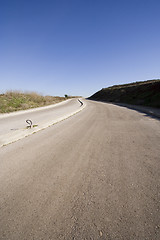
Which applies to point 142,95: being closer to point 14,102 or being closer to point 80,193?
point 14,102

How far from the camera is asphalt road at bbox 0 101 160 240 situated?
1257mm

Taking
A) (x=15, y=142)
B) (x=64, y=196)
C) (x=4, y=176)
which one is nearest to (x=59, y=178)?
(x=64, y=196)

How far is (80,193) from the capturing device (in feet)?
5.78

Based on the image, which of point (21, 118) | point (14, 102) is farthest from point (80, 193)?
point (14, 102)

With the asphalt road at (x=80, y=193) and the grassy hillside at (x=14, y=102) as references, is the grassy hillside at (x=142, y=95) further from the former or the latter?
the grassy hillside at (x=14, y=102)

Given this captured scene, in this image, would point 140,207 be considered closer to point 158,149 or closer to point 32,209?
point 32,209

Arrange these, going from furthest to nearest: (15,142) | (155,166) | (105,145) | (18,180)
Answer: (15,142) → (105,145) → (155,166) → (18,180)

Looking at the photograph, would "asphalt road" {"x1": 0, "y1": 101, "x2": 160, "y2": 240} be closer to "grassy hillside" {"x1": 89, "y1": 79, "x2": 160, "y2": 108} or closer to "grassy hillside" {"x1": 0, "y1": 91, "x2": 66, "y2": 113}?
"grassy hillside" {"x1": 0, "y1": 91, "x2": 66, "y2": 113}

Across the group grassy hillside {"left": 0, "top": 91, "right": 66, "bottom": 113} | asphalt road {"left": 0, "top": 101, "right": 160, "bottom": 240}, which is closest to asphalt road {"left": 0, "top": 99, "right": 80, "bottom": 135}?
grassy hillside {"left": 0, "top": 91, "right": 66, "bottom": 113}

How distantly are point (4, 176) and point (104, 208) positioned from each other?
203cm

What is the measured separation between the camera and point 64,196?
5.62 ft

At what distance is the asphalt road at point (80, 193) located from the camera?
126 cm

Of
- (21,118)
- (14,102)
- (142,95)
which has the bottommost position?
(21,118)

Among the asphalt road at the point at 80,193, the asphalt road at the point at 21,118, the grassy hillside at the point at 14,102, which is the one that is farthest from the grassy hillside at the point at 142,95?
the grassy hillside at the point at 14,102
